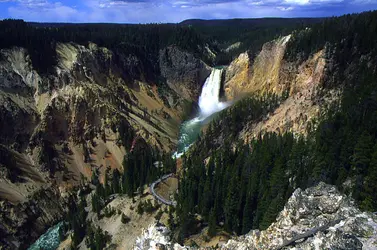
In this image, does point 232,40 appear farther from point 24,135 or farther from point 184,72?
point 24,135

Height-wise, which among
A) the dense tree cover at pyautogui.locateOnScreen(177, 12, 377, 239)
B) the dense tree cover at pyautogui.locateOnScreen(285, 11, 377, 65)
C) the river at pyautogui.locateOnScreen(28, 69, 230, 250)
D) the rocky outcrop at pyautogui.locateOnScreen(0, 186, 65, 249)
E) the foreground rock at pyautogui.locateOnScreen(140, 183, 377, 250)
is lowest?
the rocky outcrop at pyautogui.locateOnScreen(0, 186, 65, 249)

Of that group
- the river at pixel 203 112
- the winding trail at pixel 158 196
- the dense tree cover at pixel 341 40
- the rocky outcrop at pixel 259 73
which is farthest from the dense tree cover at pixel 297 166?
the river at pixel 203 112

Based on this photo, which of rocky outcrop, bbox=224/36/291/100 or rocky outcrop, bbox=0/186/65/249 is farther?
rocky outcrop, bbox=224/36/291/100

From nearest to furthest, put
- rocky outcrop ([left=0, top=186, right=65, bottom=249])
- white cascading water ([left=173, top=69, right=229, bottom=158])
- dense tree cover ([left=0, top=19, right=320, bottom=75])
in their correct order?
rocky outcrop ([left=0, top=186, right=65, bottom=249]), dense tree cover ([left=0, top=19, right=320, bottom=75]), white cascading water ([left=173, top=69, right=229, bottom=158])

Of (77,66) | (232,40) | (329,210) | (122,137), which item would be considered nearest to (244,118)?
(122,137)

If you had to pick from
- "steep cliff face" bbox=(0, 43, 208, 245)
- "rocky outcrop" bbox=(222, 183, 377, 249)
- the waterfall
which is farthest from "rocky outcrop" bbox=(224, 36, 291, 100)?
"rocky outcrop" bbox=(222, 183, 377, 249)

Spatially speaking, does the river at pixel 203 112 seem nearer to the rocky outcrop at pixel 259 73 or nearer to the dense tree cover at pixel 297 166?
the rocky outcrop at pixel 259 73

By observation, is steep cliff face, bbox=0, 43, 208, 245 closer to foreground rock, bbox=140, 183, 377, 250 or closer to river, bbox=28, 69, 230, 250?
river, bbox=28, 69, 230, 250
